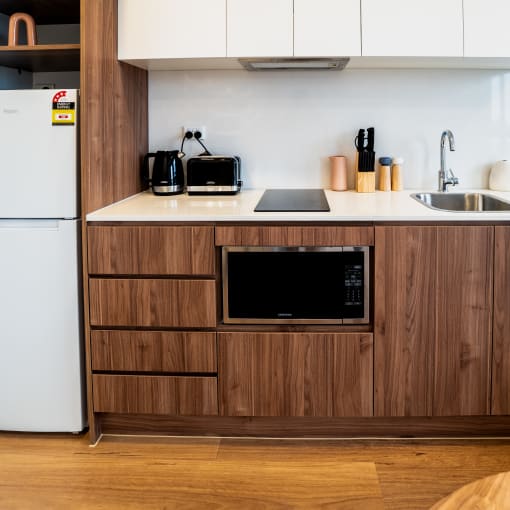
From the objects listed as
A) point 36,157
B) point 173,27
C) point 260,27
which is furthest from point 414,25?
point 36,157

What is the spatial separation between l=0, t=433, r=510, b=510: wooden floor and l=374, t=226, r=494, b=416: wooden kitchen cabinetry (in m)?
0.18

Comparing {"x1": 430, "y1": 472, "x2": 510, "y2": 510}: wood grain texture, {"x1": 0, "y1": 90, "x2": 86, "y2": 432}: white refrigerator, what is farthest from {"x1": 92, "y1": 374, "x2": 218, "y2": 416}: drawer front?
{"x1": 430, "y1": 472, "x2": 510, "y2": 510}: wood grain texture

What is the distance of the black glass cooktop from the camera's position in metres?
2.72

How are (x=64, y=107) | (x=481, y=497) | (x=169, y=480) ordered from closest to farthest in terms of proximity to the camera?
1. (x=481, y=497)
2. (x=169, y=480)
3. (x=64, y=107)

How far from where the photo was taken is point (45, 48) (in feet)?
8.92

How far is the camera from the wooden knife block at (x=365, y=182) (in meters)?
3.25

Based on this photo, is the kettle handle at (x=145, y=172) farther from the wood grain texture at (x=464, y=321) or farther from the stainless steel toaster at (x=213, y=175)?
the wood grain texture at (x=464, y=321)

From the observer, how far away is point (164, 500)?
238 cm

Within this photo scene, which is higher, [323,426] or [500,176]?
[500,176]

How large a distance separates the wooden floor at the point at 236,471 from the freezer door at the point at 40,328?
13cm

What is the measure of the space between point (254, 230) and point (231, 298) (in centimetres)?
29

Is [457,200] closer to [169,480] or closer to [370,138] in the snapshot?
[370,138]

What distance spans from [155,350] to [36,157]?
34.0 inches

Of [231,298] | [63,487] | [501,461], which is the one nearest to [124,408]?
[63,487]
